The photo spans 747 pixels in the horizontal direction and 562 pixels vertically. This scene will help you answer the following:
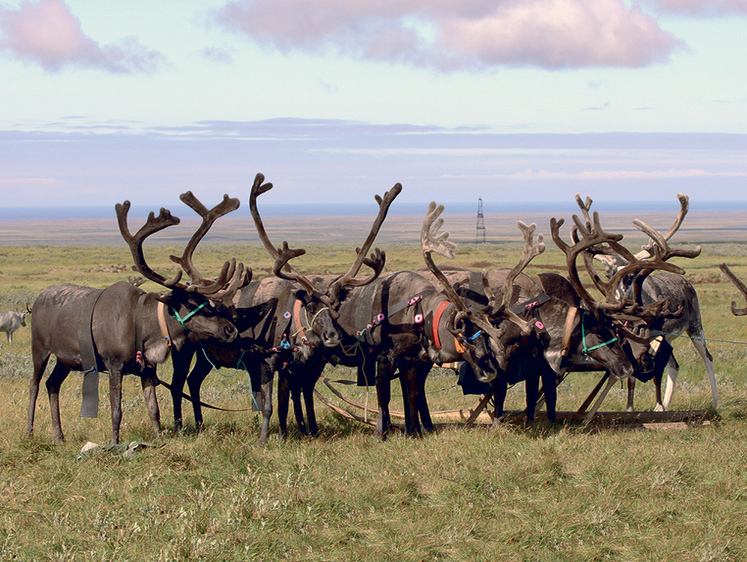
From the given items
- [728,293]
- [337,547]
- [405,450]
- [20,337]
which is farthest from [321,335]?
[728,293]

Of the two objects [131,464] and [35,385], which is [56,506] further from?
[35,385]

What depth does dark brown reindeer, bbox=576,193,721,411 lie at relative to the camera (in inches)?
411

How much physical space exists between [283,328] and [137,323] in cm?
190

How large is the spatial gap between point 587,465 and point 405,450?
221 cm

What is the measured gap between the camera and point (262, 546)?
661cm

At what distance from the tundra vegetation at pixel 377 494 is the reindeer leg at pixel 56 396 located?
0.19 meters

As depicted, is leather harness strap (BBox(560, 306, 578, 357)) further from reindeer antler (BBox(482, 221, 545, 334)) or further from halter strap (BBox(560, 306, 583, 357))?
reindeer antler (BBox(482, 221, 545, 334))

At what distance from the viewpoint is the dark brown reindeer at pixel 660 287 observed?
1045 cm

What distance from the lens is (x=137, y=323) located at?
9.45m

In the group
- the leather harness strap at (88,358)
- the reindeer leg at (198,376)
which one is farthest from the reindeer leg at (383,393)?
the leather harness strap at (88,358)

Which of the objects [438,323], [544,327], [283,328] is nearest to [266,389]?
[283,328]

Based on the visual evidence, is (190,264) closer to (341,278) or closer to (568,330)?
(341,278)

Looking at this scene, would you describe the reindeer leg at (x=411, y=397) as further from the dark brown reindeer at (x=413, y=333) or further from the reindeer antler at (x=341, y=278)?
the reindeer antler at (x=341, y=278)

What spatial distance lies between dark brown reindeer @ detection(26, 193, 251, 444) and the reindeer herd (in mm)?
18
